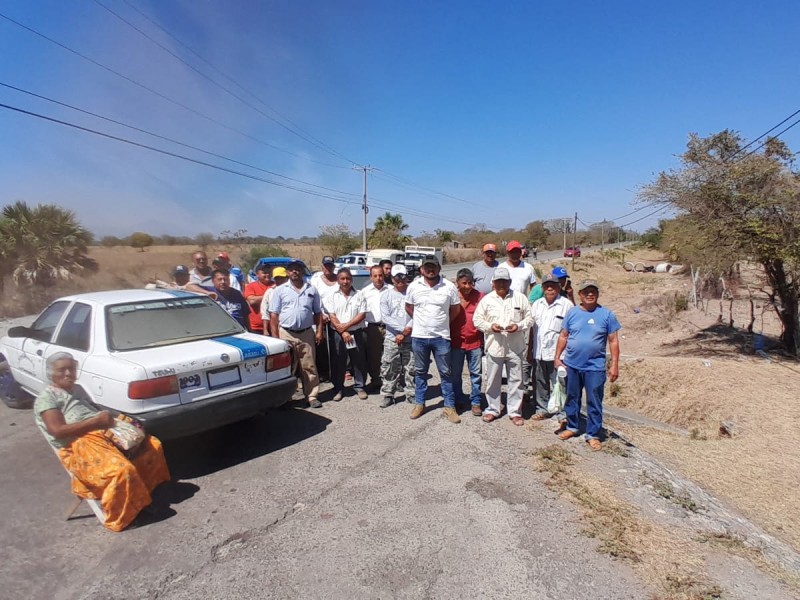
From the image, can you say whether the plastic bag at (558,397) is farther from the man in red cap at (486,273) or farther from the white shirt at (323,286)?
the white shirt at (323,286)

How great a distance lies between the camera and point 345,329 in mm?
5500

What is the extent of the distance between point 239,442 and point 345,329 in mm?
1727

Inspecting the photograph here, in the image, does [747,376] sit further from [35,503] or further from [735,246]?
[35,503]

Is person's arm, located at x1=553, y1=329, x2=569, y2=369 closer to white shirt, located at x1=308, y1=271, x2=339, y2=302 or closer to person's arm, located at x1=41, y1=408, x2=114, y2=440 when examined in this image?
white shirt, located at x1=308, y1=271, x2=339, y2=302

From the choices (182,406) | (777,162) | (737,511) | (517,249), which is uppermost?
(777,162)

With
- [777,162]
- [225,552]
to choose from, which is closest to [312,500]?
[225,552]

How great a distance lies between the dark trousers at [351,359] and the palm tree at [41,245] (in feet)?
43.3

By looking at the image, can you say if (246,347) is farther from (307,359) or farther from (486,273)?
(486,273)

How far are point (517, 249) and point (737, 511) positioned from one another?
319 centimetres

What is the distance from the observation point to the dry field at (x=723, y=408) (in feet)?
13.6

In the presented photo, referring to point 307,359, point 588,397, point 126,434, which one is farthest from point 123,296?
point 588,397

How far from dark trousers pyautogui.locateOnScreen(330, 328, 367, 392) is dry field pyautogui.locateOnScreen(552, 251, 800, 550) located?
3230 millimetres

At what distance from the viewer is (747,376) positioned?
7.56 m

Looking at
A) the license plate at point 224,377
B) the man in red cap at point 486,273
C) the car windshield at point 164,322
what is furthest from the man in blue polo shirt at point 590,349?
the car windshield at point 164,322
